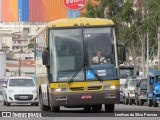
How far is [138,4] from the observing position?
69.7 metres

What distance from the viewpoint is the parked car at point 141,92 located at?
50.4 m

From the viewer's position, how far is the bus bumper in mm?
29609

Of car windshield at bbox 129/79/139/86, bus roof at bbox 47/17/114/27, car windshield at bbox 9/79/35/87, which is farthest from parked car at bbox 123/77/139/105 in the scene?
bus roof at bbox 47/17/114/27

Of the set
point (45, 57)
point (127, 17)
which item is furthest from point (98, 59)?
point (127, 17)

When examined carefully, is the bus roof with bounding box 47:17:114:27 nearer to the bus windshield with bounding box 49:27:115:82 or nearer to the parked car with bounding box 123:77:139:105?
the bus windshield with bounding box 49:27:115:82

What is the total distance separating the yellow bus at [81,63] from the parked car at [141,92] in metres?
20.3

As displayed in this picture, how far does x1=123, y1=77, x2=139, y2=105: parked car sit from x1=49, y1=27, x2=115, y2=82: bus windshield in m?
23.5

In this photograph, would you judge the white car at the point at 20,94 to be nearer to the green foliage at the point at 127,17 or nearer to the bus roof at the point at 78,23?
the bus roof at the point at 78,23

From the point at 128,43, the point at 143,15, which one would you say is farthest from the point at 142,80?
the point at 128,43

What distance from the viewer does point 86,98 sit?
29.6m

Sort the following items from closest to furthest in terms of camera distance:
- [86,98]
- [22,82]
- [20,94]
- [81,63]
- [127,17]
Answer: [86,98] < [81,63] < [20,94] < [22,82] < [127,17]

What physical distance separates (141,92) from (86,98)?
2121 centimetres

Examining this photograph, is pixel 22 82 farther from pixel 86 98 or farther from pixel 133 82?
pixel 86 98

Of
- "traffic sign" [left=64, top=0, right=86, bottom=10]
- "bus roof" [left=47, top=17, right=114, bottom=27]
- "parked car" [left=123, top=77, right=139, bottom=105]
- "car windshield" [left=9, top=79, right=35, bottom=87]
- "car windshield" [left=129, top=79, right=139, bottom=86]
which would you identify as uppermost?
"traffic sign" [left=64, top=0, right=86, bottom=10]
